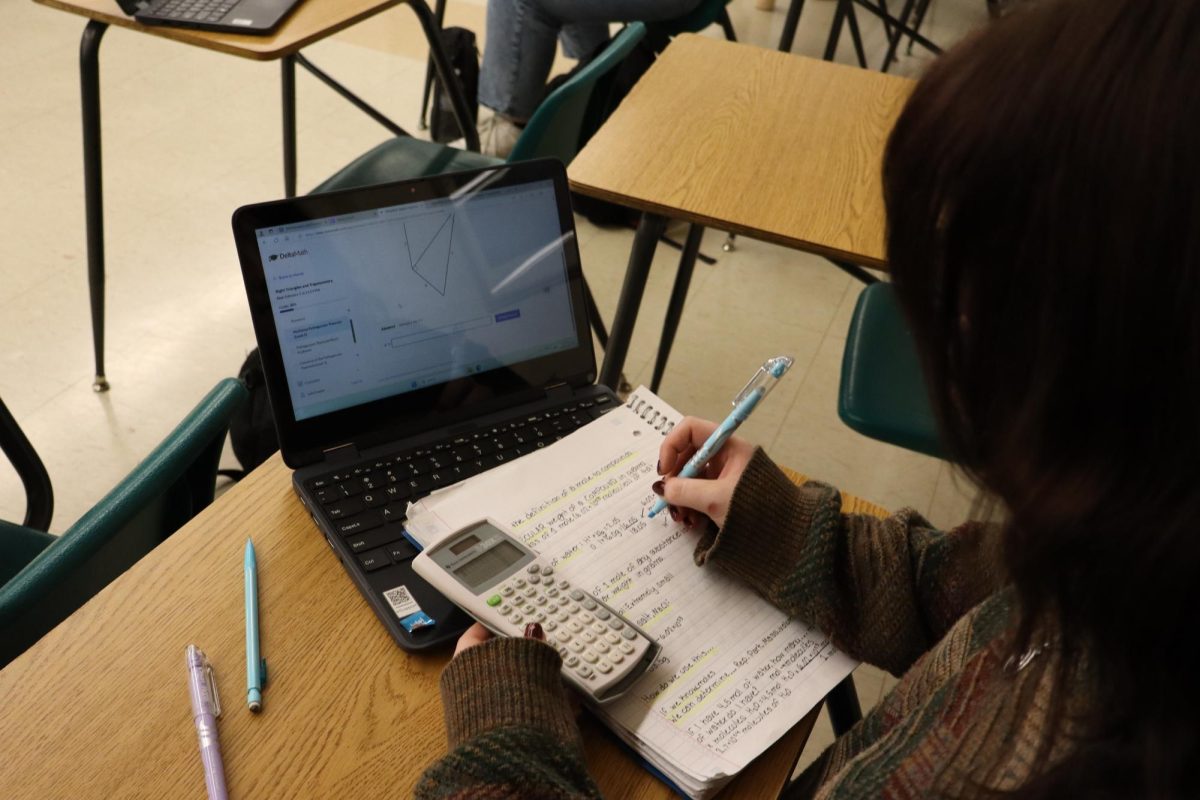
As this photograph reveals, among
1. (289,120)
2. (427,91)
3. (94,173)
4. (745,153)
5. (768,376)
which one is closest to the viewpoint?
(768,376)

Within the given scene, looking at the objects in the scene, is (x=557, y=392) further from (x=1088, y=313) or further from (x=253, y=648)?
(x=1088, y=313)

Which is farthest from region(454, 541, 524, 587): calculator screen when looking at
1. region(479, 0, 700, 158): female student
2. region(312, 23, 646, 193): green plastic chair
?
region(479, 0, 700, 158): female student

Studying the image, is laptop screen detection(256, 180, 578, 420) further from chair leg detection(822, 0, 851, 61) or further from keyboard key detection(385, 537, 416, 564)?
chair leg detection(822, 0, 851, 61)

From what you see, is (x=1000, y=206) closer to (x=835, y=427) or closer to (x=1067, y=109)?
(x=1067, y=109)

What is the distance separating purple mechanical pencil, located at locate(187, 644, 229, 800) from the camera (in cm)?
54

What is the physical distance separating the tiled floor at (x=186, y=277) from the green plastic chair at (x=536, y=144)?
1.91 feet

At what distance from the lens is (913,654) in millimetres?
700

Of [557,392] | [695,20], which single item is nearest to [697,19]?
[695,20]

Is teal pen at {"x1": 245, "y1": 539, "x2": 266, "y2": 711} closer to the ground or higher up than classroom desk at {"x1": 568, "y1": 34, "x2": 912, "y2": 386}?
closer to the ground

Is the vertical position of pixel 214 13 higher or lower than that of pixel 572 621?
higher

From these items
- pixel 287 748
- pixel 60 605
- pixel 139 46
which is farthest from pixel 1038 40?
pixel 139 46

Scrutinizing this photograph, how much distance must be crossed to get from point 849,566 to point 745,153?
0.80m

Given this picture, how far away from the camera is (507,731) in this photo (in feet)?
1.76

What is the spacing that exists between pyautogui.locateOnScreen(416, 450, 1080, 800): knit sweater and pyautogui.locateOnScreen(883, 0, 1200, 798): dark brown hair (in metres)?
0.07
